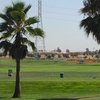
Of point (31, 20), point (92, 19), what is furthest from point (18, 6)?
point (92, 19)

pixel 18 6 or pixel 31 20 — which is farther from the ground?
pixel 18 6

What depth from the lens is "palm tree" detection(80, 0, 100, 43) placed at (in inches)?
1407

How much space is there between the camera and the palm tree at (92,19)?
117 ft

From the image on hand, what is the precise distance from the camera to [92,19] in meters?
36.3

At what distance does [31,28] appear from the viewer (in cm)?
3853

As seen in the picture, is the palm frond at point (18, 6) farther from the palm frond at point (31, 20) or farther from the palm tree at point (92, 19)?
the palm tree at point (92, 19)

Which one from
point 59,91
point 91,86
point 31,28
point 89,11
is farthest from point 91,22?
point 91,86

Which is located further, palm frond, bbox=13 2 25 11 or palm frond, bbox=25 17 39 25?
palm frond, bbox=13 2 25 11

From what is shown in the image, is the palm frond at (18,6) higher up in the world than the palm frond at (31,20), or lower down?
higher up

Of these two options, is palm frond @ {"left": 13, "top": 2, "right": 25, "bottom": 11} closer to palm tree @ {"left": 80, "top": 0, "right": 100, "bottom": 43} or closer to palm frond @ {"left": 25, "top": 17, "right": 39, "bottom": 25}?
palm frond @ {"left": 25, "top": 17, "right": 39, "bottom": 25}

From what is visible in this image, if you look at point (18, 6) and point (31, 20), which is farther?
point (18, 6)

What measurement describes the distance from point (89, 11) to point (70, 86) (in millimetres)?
13237

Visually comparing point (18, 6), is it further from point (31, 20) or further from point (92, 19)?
point (92, 19)

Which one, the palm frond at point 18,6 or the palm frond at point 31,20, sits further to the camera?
the palm frond at point 18,6
